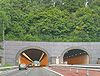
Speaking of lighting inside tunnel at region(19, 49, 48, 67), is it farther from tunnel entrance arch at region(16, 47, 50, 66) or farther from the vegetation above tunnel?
the vegetation above tunnel

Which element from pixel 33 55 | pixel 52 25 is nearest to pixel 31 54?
pixel 33 55

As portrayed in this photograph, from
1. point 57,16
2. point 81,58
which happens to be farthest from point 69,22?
point 81,58

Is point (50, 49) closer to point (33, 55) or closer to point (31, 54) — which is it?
point (31, 54)

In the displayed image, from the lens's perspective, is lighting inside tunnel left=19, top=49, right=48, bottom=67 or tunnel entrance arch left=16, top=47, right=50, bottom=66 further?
lighting inside tunnel left=19, top=49, right=48, bottom=67

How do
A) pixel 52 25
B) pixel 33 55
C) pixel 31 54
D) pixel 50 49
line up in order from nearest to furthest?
pixel 50 49 → pixel 52 25 → pixel 31 54 → pixel 33 55

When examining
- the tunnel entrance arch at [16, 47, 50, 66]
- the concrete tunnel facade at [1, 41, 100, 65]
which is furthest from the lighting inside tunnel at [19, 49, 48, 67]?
the concrete tunnel facade at [1, 41, 100, 65]

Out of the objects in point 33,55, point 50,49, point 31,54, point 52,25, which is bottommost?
point 33,55

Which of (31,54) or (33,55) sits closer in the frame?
(31,54)

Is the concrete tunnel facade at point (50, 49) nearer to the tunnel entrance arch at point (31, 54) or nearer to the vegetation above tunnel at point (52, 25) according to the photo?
the tunnel entrance arch at point (31, 54)

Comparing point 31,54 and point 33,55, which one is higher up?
point 31,54

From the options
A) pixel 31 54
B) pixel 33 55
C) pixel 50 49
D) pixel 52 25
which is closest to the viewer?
pixel 50 49

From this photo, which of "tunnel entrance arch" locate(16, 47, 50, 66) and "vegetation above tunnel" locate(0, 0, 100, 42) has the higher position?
"vegetation above tunnel" locate(0, 0, 100, 42)

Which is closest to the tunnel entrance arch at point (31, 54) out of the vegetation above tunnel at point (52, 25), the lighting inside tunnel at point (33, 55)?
the lighting inside tunnel at point (33, 55)

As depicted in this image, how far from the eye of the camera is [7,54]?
54375 millimetres
